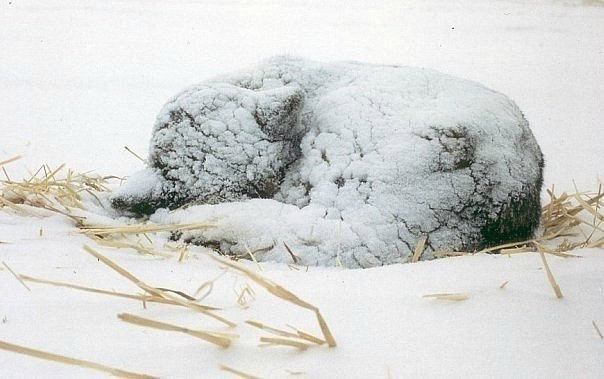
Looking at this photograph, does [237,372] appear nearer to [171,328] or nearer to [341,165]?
[171,328]

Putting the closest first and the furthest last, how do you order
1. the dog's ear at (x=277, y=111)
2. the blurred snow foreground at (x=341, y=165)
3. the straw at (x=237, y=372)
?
the straw at (x=237, y=372) < the blurred snow foreground at (x=341, y=165) < the dog's ear at (x=277, y=111)

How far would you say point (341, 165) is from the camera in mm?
1875

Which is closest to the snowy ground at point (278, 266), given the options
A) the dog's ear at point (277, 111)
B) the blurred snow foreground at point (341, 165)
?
the blurred snow foreground at point (341, 165)

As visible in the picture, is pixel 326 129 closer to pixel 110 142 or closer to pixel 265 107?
pixel 265 107

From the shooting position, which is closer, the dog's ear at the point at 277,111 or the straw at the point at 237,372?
the straw at the point at 237,372

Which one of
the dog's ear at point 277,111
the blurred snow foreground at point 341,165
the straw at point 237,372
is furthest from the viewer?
the dog's ear at point 277,111

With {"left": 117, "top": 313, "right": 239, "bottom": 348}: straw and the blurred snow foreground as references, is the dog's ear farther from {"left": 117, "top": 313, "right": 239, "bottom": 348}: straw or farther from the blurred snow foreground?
{"left": 117, "top": 313, "right": 239, "bottom": 348}: straw

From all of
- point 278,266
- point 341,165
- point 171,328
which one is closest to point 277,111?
point 341,165

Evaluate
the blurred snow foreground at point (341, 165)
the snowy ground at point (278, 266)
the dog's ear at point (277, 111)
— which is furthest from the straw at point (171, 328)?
the dog's ear at point (277, 111)

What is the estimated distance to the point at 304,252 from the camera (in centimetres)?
169

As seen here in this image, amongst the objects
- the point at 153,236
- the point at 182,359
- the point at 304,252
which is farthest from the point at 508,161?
the point at 182,359

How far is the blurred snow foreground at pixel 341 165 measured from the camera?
1736 millimetres

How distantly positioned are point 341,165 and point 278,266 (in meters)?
0.41

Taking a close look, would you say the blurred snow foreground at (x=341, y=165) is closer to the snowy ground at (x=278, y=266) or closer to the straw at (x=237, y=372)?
the snowy ground at (x=278, y=266)
